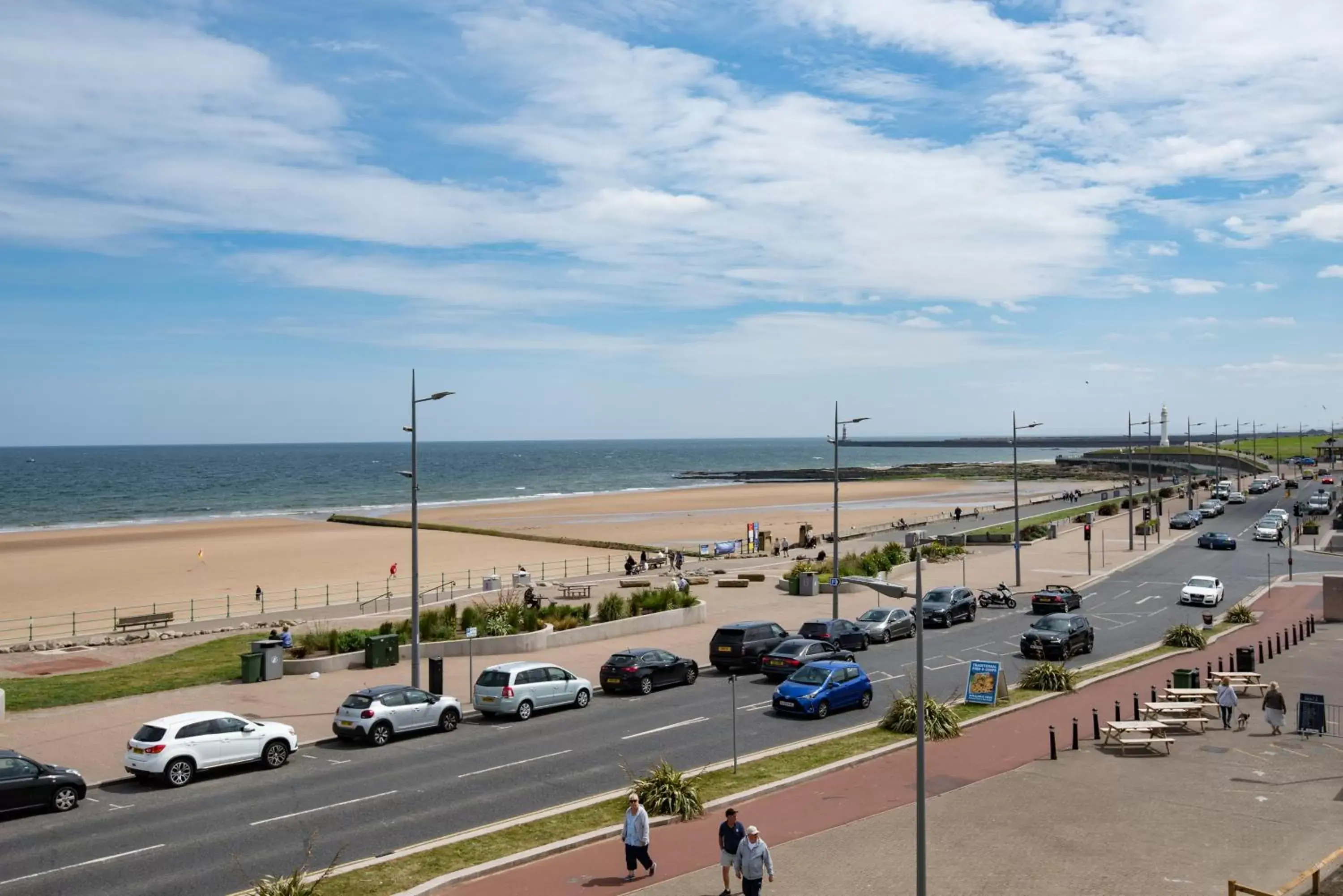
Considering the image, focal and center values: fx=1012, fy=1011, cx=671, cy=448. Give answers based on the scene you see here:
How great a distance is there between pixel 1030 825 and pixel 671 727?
9110 millimetres

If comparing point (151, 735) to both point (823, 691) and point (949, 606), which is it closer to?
point (823, 691)

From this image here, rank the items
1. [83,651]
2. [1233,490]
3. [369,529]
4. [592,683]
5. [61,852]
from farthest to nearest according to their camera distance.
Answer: [1233,490] < [369,529] < [83,651] < [592,683] < [61,852]

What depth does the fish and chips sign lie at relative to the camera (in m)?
24.1

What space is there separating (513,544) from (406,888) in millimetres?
56658

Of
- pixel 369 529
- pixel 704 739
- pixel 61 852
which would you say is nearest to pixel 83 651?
pixel 61 852

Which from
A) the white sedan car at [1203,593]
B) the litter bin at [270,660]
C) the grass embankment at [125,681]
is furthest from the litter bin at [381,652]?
the white sedan car at [1203,593]

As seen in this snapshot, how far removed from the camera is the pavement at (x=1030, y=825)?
44.5 feet

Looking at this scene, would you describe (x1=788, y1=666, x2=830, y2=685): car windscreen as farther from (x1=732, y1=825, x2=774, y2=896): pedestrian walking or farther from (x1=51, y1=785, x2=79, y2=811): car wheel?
(x1=51, y1=785, x2=79, y2=811): car wheel

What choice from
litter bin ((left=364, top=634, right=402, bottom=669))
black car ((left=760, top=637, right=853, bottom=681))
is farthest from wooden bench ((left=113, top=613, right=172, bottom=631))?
black car ((left=760, top=637, right=853, bottom=681))

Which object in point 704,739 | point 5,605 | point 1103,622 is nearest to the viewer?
point 704,739

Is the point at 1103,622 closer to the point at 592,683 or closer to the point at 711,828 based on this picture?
the point at 592,683

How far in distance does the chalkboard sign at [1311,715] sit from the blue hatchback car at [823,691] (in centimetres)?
915

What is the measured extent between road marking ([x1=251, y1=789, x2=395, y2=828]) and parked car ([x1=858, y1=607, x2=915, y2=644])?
19991 millimetres

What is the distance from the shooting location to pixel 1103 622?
38344 millimetres
